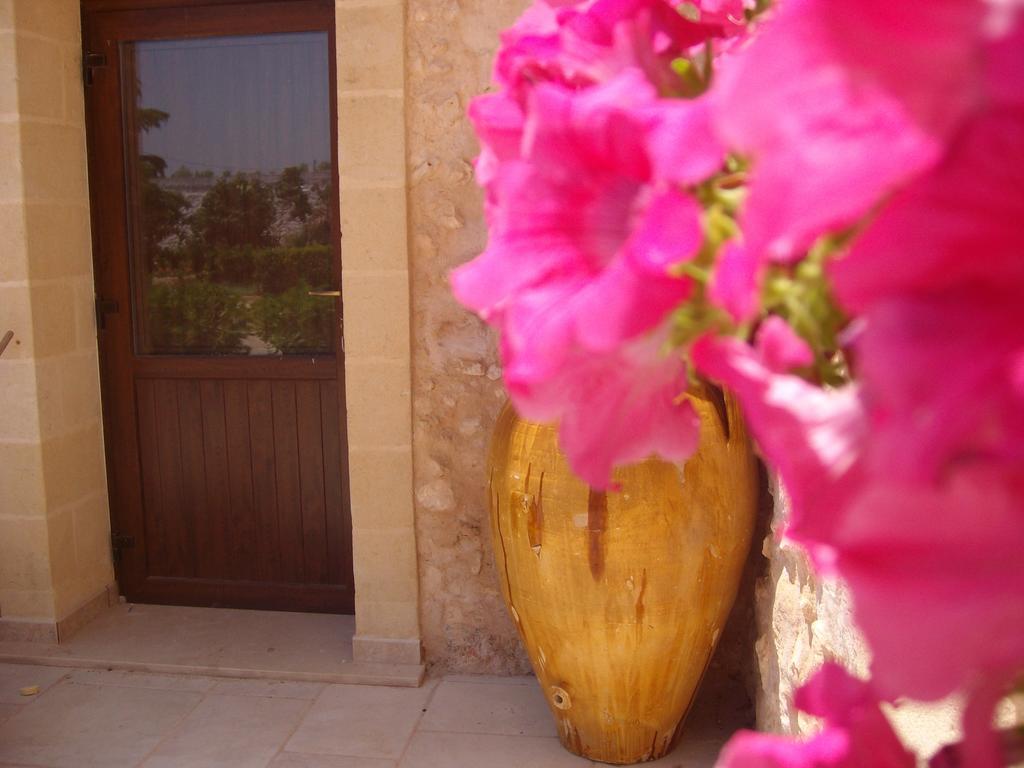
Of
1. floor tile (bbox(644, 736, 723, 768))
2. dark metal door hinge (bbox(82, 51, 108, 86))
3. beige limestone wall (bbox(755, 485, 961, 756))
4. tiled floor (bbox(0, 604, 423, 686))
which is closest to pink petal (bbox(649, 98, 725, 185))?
beige limestone wall (bbox(755, 485, 961, 756))

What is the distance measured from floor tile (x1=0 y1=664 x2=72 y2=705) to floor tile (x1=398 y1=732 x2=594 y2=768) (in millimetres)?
1381

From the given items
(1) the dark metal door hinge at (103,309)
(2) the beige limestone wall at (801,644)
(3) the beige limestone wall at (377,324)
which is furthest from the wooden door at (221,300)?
(2) the beige limestone wall at (801,644)

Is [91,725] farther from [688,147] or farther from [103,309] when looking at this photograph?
[688,147]

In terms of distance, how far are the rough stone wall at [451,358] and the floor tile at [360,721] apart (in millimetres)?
247

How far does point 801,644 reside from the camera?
205 cm

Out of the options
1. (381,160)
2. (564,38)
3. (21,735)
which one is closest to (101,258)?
(381,160)

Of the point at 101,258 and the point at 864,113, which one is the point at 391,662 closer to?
the point at 101,258

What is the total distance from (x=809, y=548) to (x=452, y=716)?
322 centimetres

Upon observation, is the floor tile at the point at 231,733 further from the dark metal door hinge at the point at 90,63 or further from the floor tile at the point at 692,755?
the dark metal door hinge at the point at 90,63

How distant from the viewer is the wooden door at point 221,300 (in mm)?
3768

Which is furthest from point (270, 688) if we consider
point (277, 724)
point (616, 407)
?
point (616, 407)

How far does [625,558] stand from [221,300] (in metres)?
2.04

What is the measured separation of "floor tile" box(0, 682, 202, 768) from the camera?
10.1 feet

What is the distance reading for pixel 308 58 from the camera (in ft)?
12.2
